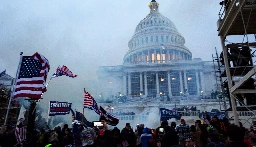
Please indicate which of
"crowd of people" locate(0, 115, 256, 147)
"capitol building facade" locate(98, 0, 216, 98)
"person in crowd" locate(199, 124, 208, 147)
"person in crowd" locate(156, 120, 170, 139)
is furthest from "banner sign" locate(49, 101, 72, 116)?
"capitol building facade" locate(98, 0, 216, 98)

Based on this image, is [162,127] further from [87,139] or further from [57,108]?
[57,108]

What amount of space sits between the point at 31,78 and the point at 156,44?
73.4m

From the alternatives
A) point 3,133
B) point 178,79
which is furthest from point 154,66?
point 3,133

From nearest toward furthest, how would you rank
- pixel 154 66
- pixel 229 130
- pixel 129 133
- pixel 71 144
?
pixel 229 130, pixel 71 144, pixel 129 133, pixel 154 66

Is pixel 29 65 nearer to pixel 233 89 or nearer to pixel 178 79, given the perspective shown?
pixel 233 89

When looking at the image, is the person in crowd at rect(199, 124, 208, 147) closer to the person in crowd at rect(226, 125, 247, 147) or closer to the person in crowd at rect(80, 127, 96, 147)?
the person in crowd at rect(226, 125, 247, 147)

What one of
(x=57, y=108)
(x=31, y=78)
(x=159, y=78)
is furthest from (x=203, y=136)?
(x=159, y=78)

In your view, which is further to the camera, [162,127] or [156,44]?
[156,44]

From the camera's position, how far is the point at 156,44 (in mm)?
79500

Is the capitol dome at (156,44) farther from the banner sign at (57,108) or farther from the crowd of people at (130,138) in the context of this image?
the crowd of people at (130,138)

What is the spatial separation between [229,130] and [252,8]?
7.30 metres

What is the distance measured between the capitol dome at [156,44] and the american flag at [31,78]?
2542 inches

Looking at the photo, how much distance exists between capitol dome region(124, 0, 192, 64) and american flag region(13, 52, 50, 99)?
64.6 metres

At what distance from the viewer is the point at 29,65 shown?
855 centimetres
